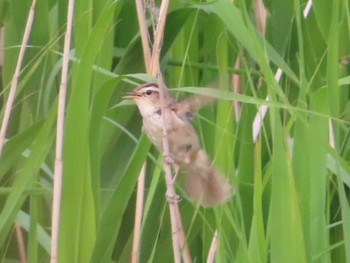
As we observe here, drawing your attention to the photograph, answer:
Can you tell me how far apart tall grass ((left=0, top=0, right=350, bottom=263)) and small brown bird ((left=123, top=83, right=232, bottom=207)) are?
3cm

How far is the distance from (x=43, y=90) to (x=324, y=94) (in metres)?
0.60

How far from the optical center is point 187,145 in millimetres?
1434

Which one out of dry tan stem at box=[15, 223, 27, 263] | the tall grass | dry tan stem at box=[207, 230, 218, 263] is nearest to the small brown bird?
the tall grass

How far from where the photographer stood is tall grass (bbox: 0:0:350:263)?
1.45m

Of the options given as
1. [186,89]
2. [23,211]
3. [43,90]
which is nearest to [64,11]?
[43,90]

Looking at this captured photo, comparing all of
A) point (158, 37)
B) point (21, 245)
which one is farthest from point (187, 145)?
point (21, 245)

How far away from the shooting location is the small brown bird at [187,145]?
4.66ft

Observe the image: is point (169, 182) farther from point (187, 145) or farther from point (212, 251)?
point (212, 251)

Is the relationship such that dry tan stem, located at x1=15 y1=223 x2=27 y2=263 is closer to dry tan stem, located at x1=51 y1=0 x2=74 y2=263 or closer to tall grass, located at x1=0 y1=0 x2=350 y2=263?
tall grass, located at x1=0 y1=0 x2=350 y2=263

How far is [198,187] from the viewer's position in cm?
148

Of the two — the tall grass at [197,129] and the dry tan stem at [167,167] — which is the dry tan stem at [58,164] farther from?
the dry tan stem at [167,167]

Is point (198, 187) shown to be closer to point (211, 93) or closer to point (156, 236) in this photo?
point (211, 93)

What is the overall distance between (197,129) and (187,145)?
30 cm

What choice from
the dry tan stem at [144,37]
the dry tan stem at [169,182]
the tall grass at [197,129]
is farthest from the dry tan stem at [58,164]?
the dry tan stem at [169,182]
